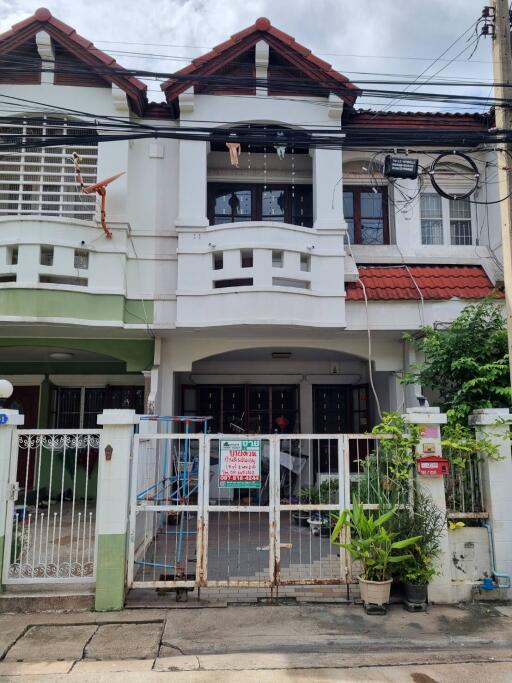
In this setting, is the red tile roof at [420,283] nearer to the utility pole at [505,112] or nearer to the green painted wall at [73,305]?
the utility pole at [505,112]

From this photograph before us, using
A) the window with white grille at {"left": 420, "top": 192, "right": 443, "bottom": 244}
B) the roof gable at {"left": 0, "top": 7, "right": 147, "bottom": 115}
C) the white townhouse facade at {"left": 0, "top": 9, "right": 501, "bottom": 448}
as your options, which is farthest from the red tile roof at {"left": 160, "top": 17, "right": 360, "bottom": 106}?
the window with white grille at {"left": 420, "top": 192, "right": 443, "bottom": 244}

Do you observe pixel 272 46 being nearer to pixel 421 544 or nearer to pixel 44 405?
pixel 421 544

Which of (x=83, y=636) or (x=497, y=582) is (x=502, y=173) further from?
(x=83, y=636)

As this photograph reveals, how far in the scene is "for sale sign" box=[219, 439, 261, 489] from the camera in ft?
19.3

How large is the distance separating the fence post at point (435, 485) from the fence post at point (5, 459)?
14.9 ft

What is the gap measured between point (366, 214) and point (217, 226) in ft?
11.1

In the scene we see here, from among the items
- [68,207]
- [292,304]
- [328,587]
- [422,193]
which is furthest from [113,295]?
[422,193]

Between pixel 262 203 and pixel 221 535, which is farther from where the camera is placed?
pixel 262 203

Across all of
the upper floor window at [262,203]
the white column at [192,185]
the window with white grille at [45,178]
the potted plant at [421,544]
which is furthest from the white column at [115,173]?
the potted plant at [421,544]

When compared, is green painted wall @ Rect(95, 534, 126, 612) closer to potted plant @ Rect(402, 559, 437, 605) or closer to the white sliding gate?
the white sliding gate

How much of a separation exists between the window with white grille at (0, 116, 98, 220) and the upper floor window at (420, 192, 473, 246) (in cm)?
616

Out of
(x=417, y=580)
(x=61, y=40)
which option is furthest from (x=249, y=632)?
(x=61, y=40)

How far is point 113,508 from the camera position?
18.2 feet

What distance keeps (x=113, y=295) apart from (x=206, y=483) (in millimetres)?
3810
